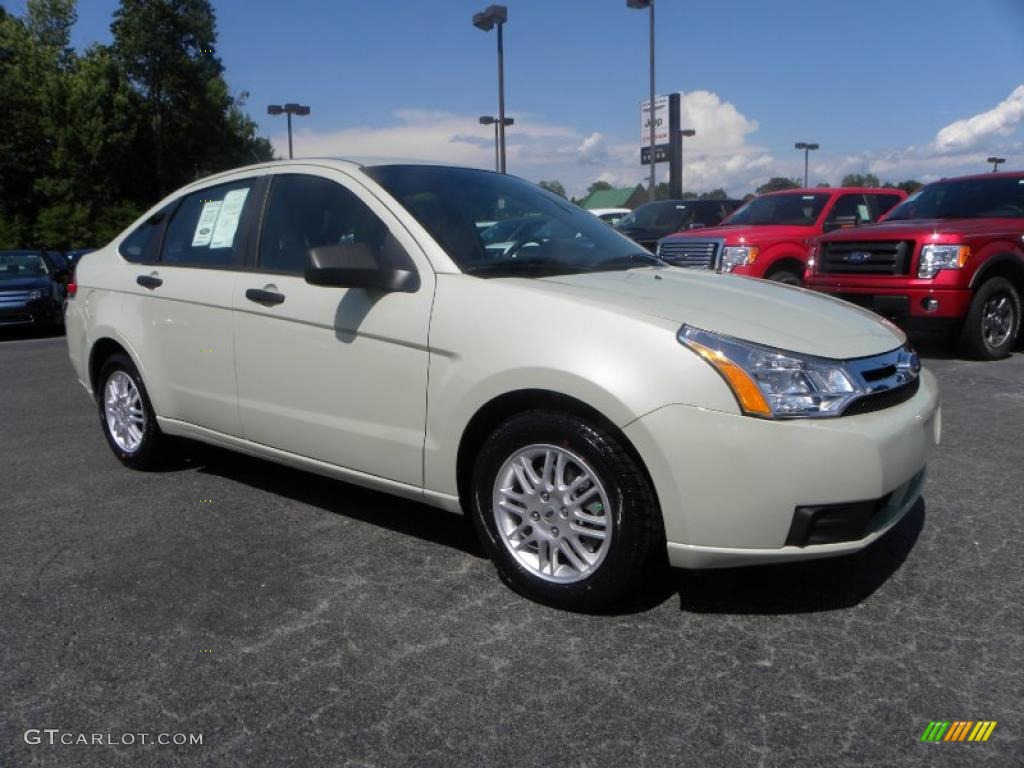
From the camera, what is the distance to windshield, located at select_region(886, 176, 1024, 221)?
29.6 ft

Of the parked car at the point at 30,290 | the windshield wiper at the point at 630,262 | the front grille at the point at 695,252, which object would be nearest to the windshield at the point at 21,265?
the parked car at the point at 30,290

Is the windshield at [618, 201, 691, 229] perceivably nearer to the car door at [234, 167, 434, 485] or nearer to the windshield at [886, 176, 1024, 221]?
the windshield at [886, 176, 1024, 221]

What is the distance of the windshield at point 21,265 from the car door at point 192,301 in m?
11.6

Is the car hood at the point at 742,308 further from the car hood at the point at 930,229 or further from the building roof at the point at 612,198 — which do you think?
the building roof at the point at 612,198

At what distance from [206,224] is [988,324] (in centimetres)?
731

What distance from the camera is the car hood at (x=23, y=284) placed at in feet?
45.9

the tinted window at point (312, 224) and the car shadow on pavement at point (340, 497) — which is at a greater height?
the tinted window at point (312, 224)

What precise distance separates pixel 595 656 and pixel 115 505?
9.20 ft

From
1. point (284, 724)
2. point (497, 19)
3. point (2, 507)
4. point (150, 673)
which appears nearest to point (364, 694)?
point (284, 724)

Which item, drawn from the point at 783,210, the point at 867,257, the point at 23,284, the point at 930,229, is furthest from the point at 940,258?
the point at 23,284

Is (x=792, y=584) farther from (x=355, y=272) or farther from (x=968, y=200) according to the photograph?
(x=968, y=200)

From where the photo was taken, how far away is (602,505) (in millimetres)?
2979

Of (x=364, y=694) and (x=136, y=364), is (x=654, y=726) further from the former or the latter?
(x=136, y=364)

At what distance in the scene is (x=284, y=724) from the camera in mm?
2438
